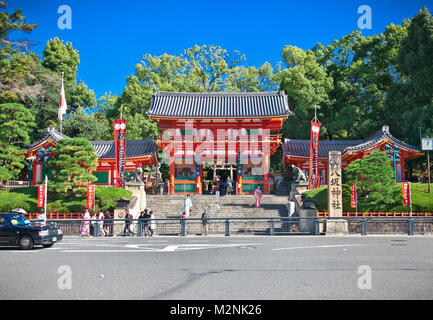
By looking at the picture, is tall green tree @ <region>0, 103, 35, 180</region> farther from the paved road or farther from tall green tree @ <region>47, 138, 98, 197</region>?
the paved road

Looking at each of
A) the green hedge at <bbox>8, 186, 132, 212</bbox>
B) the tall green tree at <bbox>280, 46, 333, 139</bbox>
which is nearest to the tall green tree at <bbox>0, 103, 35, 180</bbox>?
the green hedge at <bbox>8, 186, 132, 212</bbox>

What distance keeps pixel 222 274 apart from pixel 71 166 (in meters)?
22.2

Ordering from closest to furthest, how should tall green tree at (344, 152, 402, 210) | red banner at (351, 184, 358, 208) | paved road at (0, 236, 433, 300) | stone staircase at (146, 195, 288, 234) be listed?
paved road at (0, 236, 433, 300), red banner at (351, 184, 358, 208), tall green tree at (344, 152, 402, 210), stone staircase at (146, 195, 288, 234)

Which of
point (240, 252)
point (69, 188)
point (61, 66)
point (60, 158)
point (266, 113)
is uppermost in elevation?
point (61, 66)

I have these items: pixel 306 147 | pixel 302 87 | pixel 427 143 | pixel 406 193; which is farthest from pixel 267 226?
pixel 302 87

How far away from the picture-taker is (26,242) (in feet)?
46.7

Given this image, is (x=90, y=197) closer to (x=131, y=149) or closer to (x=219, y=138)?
(x=131, y=149)

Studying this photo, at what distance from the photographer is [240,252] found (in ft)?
41.6

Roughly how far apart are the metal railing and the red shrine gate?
13.1 m

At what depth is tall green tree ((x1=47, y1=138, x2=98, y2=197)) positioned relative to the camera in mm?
27391

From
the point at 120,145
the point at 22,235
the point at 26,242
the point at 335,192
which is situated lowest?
the point at 26,242

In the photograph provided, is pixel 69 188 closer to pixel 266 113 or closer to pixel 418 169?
pixel 266 113
